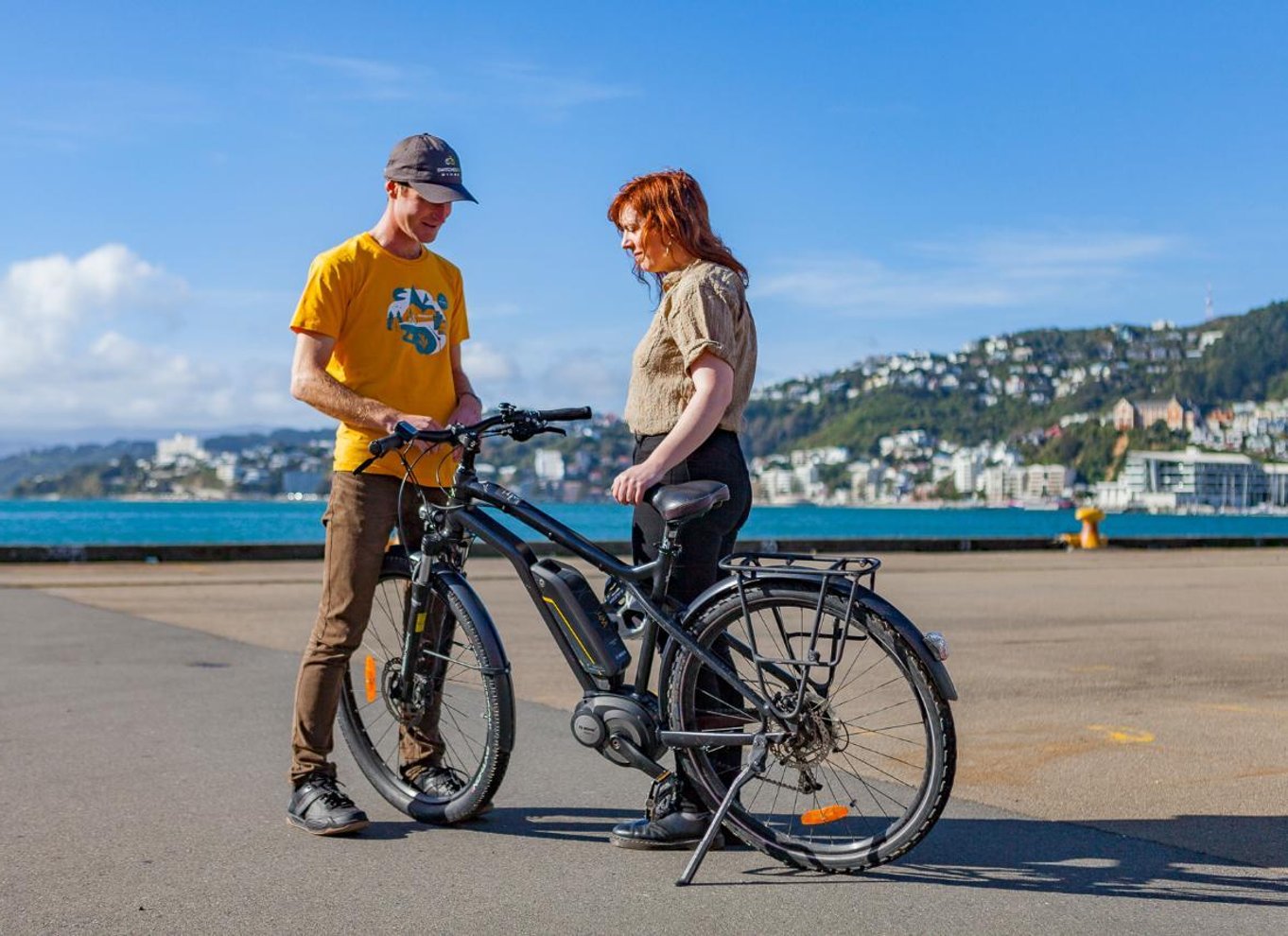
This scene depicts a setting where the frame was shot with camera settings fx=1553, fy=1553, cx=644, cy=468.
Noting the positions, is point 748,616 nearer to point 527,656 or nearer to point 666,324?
point 666,324

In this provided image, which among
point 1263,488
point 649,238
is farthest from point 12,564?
point 1263,488

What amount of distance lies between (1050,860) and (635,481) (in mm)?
1569

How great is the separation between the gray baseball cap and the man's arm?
537 mm

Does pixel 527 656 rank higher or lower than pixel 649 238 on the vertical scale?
lower

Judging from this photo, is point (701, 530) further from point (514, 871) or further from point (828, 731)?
point (514, 871)

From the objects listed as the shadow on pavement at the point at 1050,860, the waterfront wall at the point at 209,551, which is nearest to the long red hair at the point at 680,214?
the shadow on pavement at the point at 1050,860

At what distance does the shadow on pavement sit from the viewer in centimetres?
404

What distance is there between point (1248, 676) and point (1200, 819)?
4036 mm

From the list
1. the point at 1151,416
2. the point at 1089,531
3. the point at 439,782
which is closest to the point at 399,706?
the point at 439,782

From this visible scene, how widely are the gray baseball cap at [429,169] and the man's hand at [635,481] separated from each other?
104 centimetres

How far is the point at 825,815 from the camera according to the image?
428 centimetres

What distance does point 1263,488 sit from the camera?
7234 inches

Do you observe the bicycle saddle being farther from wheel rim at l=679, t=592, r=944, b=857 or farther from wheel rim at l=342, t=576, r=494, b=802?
wheel rim at l=342, t=576, r=494, b=802

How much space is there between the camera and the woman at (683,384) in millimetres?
4367
